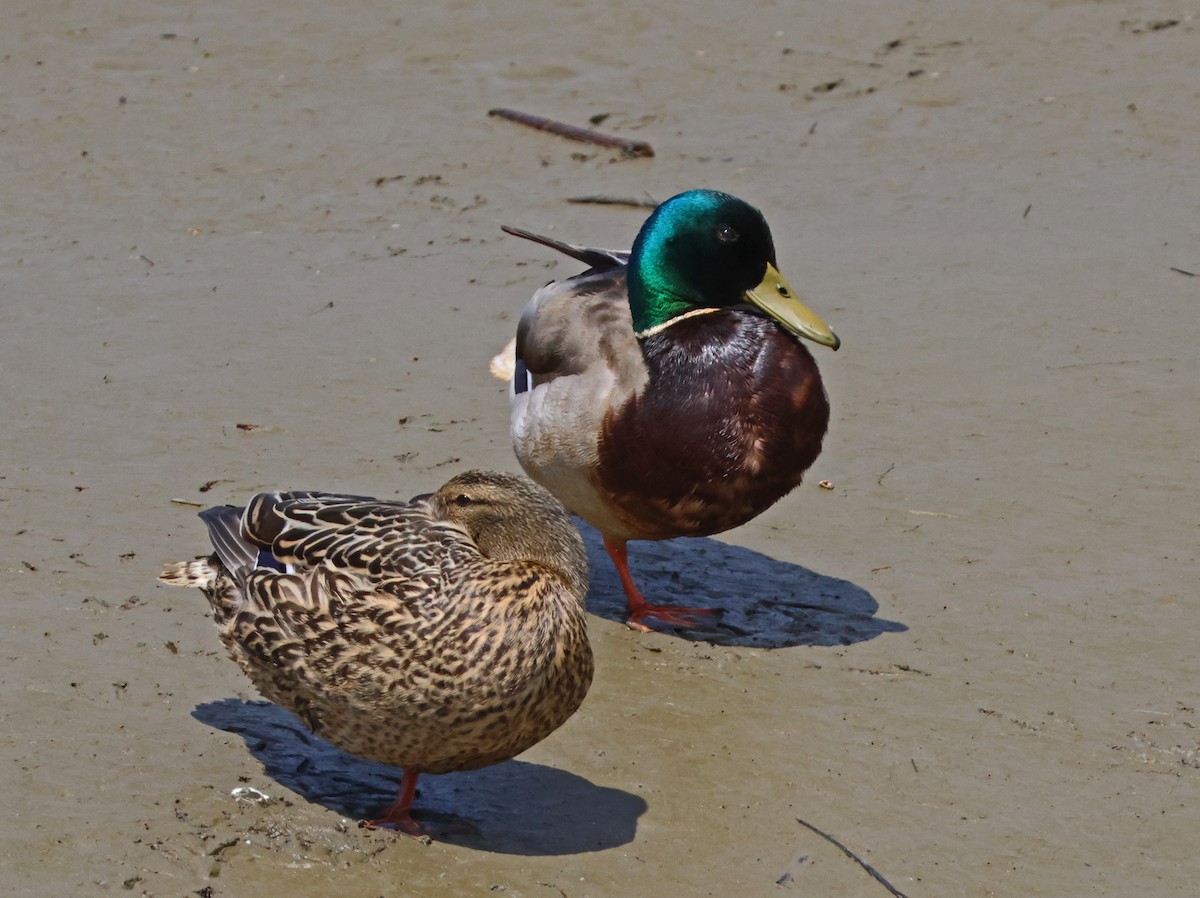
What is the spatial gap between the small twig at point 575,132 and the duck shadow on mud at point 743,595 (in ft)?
11.8

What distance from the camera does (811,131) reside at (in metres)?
9.80

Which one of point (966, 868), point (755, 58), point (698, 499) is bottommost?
point (966, 868)

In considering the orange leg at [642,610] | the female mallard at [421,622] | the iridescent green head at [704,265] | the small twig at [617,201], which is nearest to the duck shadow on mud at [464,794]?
the female mallard at [421,622]

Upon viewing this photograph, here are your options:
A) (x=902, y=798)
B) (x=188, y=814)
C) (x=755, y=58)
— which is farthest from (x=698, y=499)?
(x=755, y=58)

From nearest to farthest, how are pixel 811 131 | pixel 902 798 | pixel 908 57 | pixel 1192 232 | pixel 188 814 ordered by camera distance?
pixel 188 814 → pixel 902 798 → pixel 1192 232 → pixel 811 131 → pixel 908 57

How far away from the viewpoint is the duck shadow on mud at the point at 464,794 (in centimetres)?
426

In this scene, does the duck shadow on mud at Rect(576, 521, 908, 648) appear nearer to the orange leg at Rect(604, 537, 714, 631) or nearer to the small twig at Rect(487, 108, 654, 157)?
the orange leg at Rect(604, 537, 714, 631)

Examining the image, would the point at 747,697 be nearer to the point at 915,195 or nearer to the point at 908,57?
the point at 915,195

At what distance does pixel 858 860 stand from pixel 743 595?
5.43 feet

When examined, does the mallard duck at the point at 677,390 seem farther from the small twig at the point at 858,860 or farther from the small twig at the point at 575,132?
the small twig at the point at 575,132

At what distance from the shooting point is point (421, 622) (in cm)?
393

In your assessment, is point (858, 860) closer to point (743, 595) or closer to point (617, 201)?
point (743, 595)

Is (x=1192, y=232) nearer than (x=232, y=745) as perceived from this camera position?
No

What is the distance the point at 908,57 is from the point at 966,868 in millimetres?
7318
